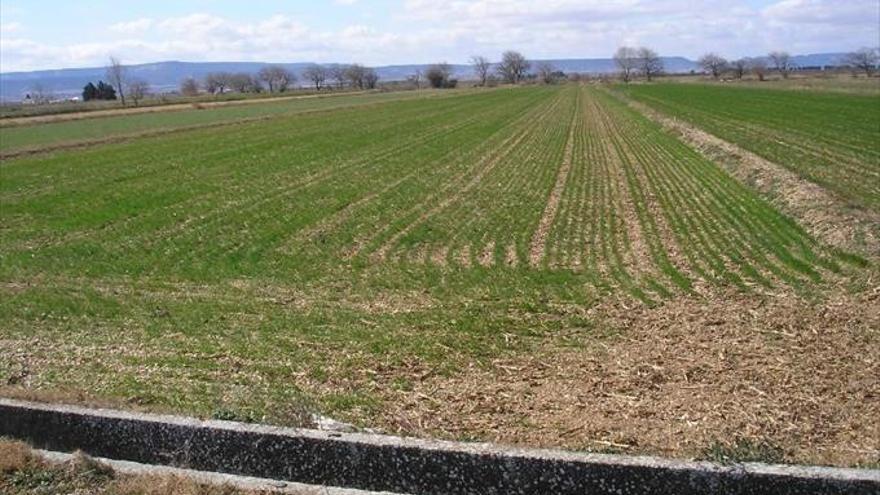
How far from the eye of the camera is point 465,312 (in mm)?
11859

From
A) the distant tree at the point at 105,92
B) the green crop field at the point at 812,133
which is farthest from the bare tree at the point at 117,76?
the green crop field at the point at 812,133

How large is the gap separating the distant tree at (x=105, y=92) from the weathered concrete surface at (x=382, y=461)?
5805 inches

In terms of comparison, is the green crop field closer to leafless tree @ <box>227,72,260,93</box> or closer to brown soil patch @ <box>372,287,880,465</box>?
brown soil patch @ <box>372,287,880,465</box>

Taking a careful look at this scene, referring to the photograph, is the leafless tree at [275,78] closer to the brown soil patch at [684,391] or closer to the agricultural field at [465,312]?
the agricultural field at [465,312]

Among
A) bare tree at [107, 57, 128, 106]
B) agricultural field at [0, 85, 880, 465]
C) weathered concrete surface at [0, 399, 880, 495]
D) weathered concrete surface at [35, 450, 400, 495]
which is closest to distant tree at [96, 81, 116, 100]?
bare tree at [107, 57, 128, 106]

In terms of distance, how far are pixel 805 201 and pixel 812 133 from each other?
2325 cm

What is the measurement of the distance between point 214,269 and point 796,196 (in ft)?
47.7

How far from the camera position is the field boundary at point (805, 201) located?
16.2m

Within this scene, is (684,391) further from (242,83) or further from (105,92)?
(242,83)

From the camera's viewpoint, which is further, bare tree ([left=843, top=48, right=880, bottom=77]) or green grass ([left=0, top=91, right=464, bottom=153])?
bare tree ([left=843, top=48, right=880, bottom=77])

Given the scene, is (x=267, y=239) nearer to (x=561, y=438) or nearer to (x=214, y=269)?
(x=214, y=269)

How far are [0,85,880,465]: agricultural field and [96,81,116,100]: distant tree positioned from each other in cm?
12515

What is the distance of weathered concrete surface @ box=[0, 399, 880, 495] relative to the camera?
16.1ft

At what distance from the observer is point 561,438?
712 cm
